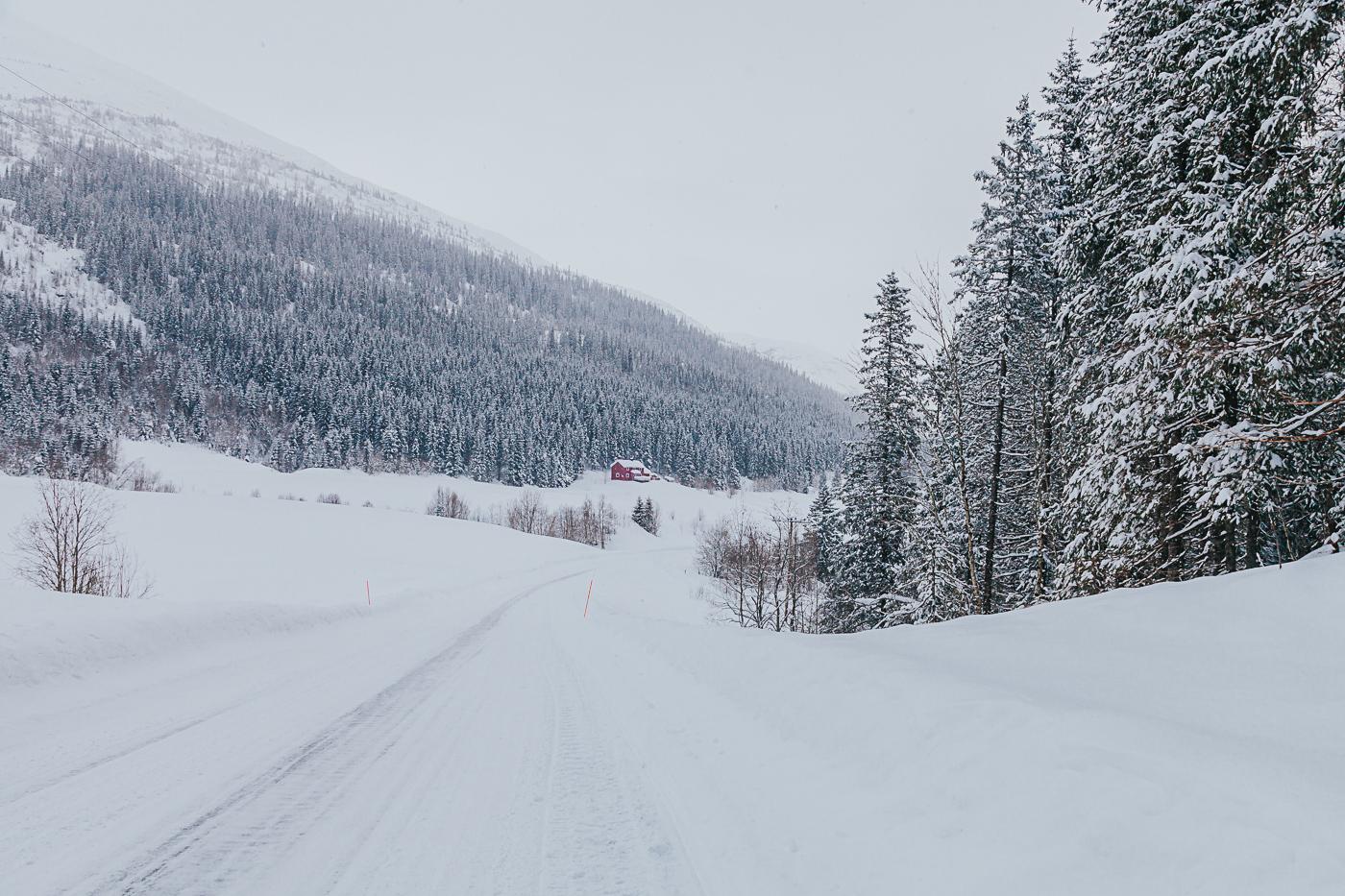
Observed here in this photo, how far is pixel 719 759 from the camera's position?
530cm

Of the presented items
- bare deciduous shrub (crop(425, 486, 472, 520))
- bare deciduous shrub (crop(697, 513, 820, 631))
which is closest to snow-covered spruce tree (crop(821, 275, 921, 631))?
bare deciduous shrub (crop(697, 513, 820, 631))

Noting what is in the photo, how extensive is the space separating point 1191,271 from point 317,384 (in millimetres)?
148429

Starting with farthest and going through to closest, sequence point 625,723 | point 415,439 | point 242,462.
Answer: point 415,439 → point 242,462 → point 625,723

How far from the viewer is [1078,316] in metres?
13.1

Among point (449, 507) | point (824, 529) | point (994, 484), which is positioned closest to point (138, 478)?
point (449, 507)

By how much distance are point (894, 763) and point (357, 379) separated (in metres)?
155

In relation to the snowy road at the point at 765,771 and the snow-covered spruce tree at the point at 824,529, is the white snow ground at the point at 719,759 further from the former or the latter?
the snow-covered spruce tree at the point at 824,529

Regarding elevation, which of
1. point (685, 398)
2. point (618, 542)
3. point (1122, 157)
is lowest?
point (618, 542)

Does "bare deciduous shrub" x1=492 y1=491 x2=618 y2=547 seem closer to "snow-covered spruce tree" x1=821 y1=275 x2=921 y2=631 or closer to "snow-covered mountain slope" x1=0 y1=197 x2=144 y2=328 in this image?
"snow-covered spruce tree" x1=821 y1=275 x2=921 y2=631

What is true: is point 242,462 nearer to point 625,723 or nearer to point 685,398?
point 685,398

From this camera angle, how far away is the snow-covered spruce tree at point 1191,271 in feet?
29.2

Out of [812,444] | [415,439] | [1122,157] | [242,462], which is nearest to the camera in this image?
[1122,157]

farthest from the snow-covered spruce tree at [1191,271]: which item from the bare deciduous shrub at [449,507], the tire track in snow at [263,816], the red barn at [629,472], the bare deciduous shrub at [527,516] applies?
the red barn at [629,472]

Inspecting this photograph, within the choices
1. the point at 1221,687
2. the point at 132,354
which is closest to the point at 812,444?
the point at 132,354
